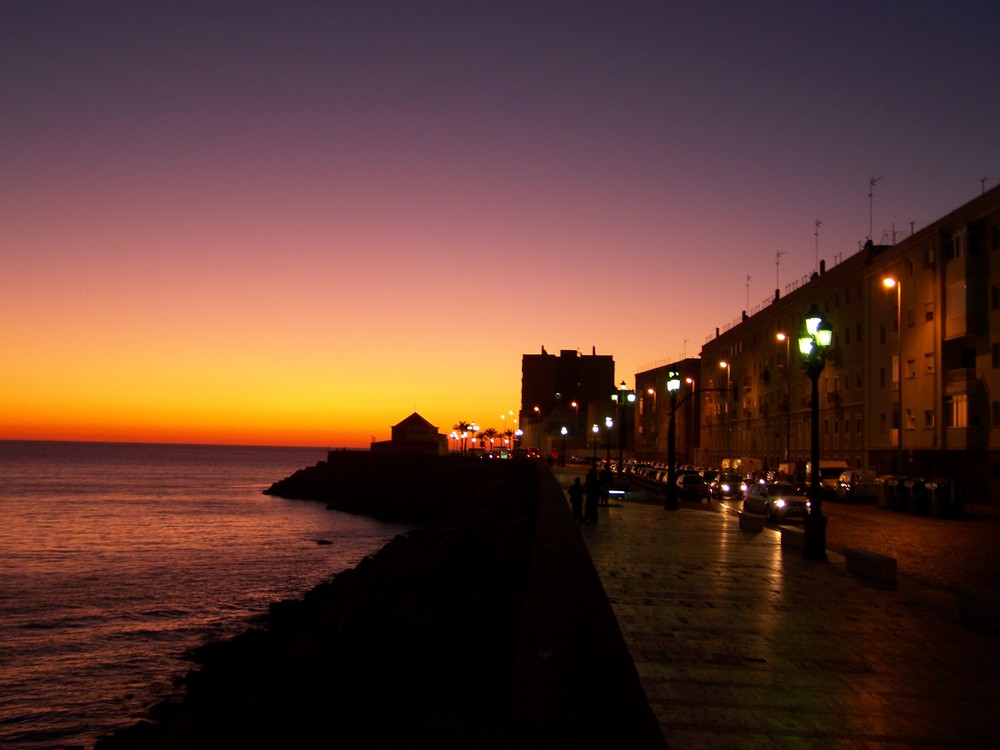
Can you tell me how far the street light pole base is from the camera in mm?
19016

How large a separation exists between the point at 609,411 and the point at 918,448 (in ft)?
256

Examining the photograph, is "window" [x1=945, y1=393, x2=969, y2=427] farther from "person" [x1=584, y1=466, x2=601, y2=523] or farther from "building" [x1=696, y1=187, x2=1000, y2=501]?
"person" [x1=584, y1=466, x2=601, y2=523]

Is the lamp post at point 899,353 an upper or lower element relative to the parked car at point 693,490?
upper

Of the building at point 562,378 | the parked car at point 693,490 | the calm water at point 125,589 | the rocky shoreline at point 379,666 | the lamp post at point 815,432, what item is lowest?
the calm water at point 125,589

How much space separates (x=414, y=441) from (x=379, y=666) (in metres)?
105

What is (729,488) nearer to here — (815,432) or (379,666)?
(815,432)

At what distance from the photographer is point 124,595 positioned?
32344 millimetres

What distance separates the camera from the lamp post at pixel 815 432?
62.8ft

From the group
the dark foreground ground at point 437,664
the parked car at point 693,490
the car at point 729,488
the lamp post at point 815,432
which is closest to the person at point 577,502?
the dark foreground ground at point 437,664

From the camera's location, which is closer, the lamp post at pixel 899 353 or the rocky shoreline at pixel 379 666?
the rocky shoreline at pixel 379 666

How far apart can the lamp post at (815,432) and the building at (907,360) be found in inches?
705

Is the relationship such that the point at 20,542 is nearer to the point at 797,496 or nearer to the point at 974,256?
the point at 797,496

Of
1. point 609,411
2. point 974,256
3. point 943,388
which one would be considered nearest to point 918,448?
point 943,388

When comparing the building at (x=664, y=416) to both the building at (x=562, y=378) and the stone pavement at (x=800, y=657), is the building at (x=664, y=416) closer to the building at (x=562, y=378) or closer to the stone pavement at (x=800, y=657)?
the building at (x=562, y=378)
